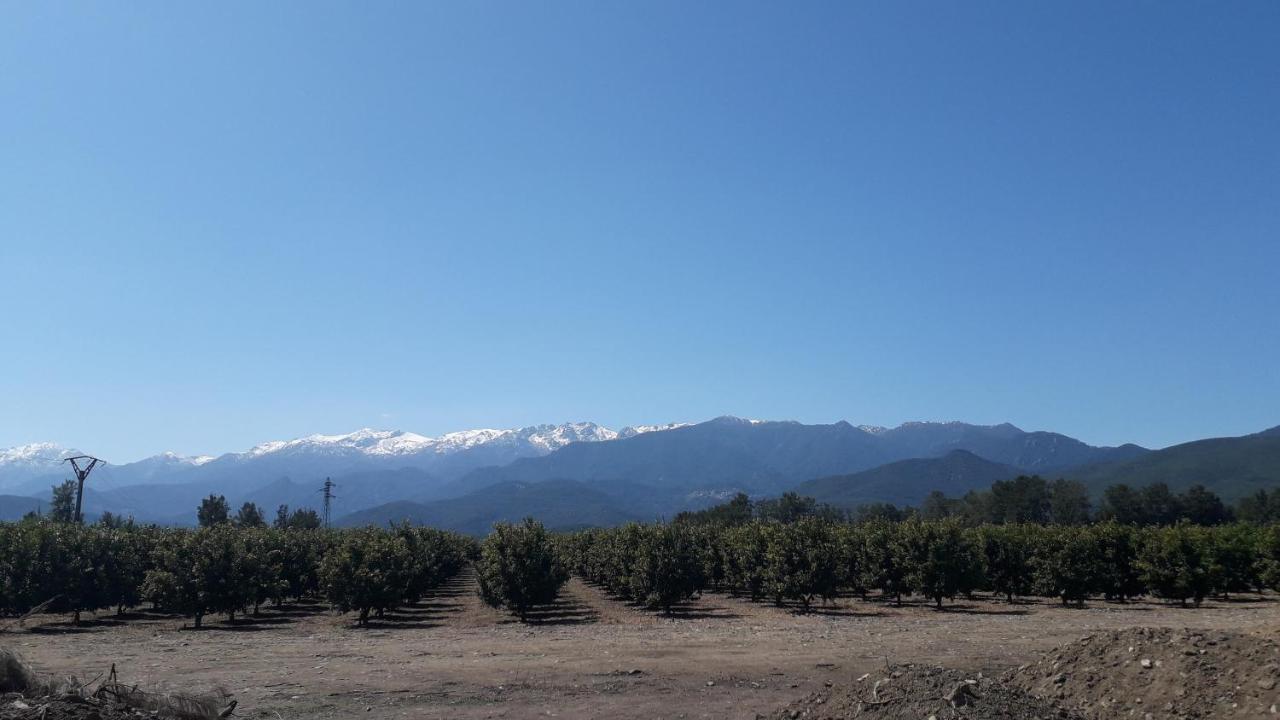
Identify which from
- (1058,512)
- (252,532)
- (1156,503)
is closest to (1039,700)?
(252,532)

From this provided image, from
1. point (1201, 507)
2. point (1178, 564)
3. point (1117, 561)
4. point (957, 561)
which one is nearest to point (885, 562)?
point (957, 561)

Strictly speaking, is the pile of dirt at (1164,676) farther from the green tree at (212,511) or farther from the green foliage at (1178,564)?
the green tree at (212,511)

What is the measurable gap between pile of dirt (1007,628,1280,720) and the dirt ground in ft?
10.5

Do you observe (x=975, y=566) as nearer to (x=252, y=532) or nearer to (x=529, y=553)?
(x=529, y=553)

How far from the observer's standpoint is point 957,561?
32.0 m

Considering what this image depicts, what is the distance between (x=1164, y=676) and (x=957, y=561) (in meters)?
22.1

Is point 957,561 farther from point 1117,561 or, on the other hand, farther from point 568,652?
point 568,652

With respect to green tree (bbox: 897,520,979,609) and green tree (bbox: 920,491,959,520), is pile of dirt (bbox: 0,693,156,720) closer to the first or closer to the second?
green tree (bbox: 897,520,979,609)

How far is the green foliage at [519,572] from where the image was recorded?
30.1 meters

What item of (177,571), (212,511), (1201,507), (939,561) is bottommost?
(1201,507)

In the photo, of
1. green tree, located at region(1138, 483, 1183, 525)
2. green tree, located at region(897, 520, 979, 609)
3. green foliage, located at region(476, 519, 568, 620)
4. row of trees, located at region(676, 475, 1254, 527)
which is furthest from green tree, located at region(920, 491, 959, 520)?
green foliage, located at region(476, 519, 568, 620)

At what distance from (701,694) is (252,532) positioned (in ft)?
88.7

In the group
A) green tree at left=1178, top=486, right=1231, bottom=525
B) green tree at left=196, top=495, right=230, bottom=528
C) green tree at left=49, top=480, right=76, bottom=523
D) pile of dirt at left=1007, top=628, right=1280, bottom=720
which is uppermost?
green tree at left=49, top=480, right=76, bottom=523

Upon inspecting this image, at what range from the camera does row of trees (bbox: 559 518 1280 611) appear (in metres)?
32.2
